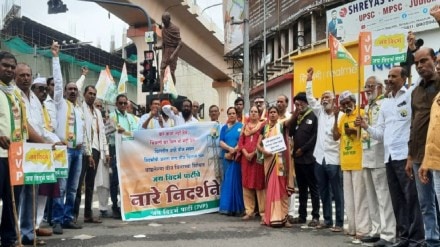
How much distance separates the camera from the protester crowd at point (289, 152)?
515cm

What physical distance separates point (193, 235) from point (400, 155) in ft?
8.94

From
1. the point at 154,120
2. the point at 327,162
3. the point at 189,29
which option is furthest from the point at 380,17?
the point at 327,162

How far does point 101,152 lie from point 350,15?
17588mm

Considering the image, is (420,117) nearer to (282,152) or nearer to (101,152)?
(282,152)

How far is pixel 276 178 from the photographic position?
757 centimetres

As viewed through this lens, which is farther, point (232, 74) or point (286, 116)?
point (232, 74)

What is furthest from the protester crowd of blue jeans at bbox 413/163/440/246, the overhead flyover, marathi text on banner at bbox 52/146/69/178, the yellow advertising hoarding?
the overhead flyover

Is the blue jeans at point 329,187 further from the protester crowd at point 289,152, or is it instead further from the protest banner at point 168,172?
the protest banner at point 168,172

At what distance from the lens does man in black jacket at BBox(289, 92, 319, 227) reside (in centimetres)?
765

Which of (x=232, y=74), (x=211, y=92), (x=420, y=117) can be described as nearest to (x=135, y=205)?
(x=420, y=117)

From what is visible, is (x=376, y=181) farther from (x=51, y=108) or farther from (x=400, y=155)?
(x=51, y=108)

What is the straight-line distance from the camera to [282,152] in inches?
300

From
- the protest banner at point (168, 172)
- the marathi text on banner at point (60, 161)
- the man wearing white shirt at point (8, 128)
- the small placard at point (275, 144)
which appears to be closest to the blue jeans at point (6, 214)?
the man wearing white shirt at point (8, 128)

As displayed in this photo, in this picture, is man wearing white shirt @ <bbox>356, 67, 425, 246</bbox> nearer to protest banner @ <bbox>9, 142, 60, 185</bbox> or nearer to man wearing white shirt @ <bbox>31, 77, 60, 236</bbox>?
protest banner @ <bbox>9, 142, 60, 185</bbox>
